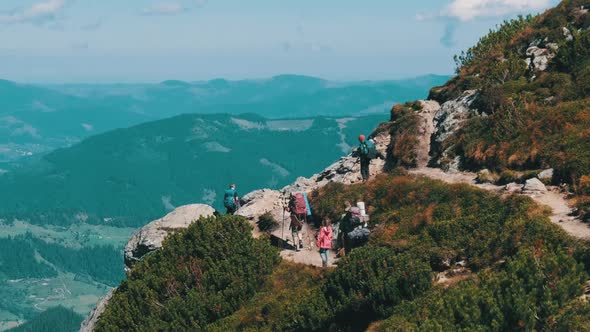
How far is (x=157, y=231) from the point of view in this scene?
159 ft

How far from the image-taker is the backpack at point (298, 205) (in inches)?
1382

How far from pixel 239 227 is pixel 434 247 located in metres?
15.5

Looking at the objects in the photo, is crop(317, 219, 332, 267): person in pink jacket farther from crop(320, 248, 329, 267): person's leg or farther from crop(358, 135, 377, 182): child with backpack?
crop(358, 135, 377, 182): child with backpack

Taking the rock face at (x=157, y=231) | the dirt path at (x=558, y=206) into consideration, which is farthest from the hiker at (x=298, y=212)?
the rock face at (x=157, y=231)

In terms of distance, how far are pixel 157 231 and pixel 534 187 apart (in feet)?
97.6

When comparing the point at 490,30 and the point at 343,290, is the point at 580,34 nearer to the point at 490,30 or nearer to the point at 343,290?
the point at 490,30

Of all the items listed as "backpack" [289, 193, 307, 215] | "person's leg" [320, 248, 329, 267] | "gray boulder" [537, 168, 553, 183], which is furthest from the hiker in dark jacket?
"gray boulder" [537, 168, 553, 183]

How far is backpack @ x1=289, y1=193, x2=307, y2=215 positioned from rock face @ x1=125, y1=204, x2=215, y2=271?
544 inches

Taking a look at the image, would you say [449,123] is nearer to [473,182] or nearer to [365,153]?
[365,153]

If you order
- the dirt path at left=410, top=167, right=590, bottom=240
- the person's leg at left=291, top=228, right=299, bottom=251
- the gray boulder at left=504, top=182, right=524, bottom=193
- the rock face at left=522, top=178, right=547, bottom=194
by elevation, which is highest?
the rock face at left=522, top=178, right=547, bottom=194

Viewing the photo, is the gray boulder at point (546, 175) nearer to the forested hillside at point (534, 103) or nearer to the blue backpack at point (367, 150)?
the forested hillside at point (534, 103)

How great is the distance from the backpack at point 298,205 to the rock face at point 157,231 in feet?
45.3

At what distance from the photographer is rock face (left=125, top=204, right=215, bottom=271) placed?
47.6 m

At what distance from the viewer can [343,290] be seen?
24312 mm
